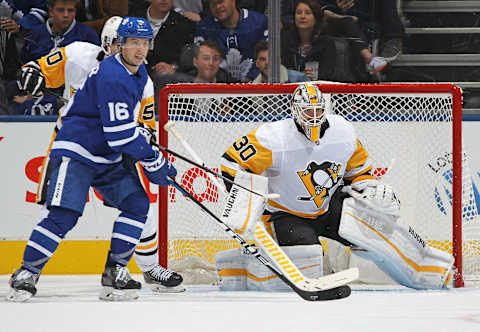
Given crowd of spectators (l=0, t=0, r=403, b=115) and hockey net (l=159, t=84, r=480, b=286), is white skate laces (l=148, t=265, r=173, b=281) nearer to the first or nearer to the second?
hockey net (l=159, t=84, r=480, b=286)

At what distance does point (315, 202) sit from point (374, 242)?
28 cm

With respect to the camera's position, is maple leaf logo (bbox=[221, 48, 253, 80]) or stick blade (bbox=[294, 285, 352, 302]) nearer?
stick blade (bbox=[294, 285, 352, 302])

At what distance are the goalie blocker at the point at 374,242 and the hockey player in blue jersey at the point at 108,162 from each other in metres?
0.47

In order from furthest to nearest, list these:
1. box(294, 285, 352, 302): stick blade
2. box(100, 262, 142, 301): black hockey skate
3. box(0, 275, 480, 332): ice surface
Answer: box(100, 262, 142, 301): black hockey skate → box(294, 285, 352, 302): stick blade → box(0, 275, 480, 332): ice surface

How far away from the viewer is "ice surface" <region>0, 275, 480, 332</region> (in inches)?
91.8

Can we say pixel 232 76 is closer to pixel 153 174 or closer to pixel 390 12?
pixel 390 12

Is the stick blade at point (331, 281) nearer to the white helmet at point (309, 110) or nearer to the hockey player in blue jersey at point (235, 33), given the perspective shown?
the white helmet at point (309, 110)

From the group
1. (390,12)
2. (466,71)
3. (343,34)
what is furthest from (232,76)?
(466,71)

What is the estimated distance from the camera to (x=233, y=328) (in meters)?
2.30

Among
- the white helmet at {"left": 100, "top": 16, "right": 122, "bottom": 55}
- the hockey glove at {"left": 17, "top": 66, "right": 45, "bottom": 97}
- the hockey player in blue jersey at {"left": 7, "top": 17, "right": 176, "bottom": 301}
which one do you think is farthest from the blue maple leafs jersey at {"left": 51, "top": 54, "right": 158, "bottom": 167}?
the white helmet at {"left": 100, "top": 16, "right": 122, "bottom": 55}

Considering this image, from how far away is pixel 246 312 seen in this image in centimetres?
260

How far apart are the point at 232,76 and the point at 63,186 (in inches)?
59.2

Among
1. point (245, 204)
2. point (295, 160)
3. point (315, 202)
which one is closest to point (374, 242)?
point (315, 202)

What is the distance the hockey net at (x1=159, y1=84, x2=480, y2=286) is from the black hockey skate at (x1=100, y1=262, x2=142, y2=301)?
488 millimetres
